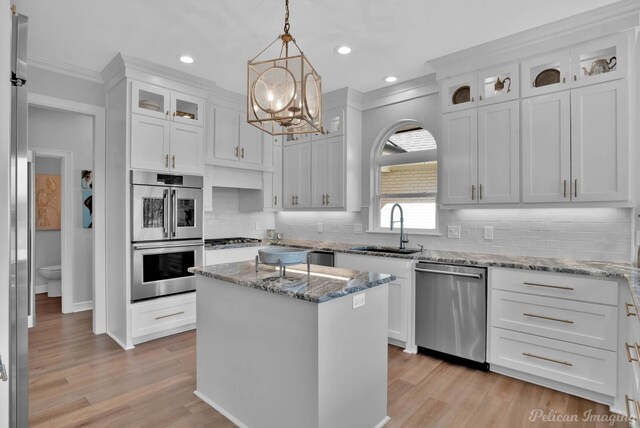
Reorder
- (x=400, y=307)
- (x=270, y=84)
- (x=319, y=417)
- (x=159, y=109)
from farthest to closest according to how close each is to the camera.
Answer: (x=159, y=109)
(x=400, y=307)
(x=270, y=84)
(x=319, y=417)

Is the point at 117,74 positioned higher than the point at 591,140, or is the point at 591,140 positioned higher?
the point at 117,74

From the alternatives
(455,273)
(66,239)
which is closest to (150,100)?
(66,239)

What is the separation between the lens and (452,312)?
313 cm

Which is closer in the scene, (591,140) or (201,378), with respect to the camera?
(201,378)

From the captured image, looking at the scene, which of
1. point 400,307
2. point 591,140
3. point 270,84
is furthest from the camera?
point 400,307

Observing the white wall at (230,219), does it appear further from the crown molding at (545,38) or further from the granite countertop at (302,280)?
the crown molding at (545,38)

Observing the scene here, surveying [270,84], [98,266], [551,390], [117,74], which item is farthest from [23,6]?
[551,390]

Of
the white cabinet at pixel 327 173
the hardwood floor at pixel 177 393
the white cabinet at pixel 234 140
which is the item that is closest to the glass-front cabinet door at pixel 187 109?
the white cabinet at pixel 234 140

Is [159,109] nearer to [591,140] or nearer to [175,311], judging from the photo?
[175,311]

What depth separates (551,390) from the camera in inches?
105

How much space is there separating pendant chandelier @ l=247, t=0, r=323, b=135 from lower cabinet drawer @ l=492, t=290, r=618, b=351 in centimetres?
207

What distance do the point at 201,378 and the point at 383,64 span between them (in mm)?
3176

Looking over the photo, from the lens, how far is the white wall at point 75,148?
183 inches

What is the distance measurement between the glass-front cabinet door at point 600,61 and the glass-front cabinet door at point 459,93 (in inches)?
29.9
